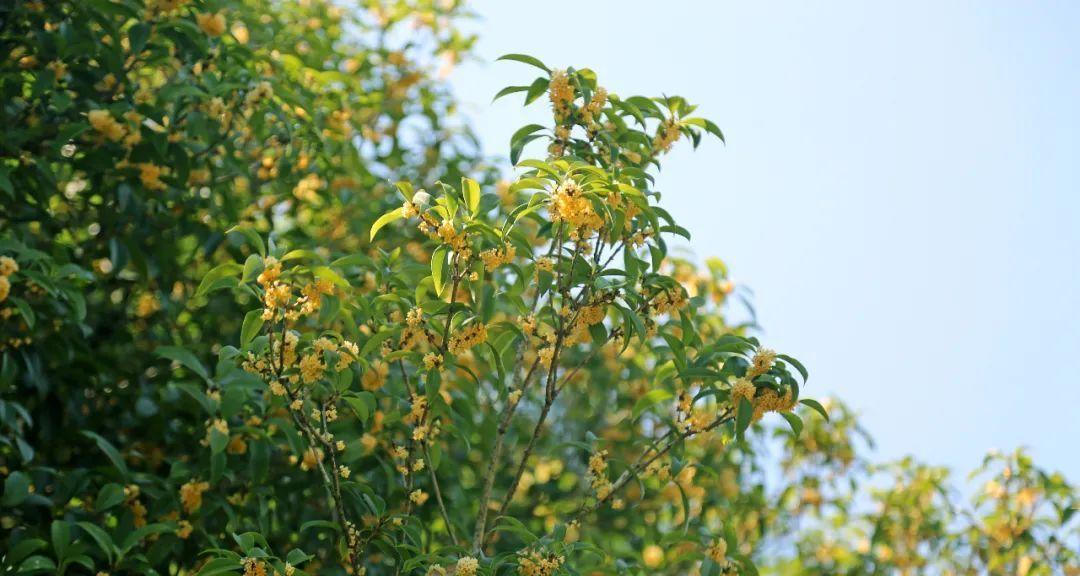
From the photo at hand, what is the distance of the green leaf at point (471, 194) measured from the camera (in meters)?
2.00

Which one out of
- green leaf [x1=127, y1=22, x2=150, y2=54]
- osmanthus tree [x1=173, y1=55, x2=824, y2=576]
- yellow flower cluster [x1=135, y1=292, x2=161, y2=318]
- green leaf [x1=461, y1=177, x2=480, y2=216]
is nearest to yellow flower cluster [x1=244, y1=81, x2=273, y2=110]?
green leaf [x1=127, y1=22, x2=150, y2=54]

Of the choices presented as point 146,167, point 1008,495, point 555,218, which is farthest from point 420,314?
point 1008,495

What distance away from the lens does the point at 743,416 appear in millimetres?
2102

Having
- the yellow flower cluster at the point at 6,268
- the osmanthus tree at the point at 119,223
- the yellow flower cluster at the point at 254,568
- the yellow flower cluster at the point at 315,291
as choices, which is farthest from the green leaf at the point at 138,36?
the yellow flower cluster at the point at 254,568

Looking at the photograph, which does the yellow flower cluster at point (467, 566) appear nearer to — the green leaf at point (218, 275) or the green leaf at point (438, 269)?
the green leaf at point (438, 269)

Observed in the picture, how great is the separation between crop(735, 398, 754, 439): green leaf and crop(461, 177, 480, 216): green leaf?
59 centimetres

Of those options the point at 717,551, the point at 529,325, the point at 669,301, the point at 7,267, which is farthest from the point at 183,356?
the point at 717,551

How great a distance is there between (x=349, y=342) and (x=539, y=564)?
51 centimetres

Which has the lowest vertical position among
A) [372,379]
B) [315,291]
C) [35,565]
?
[35,565]

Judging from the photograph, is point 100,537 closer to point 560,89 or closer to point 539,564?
point 539,564

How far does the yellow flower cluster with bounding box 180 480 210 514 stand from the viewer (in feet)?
8.84

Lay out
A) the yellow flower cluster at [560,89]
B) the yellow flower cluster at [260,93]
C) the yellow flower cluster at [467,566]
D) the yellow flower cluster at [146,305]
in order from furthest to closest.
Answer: the yellow flower cluster at [146,305]
the yellow flower cluster at [260,93]
the yellow flower cluster at [560,89]
the yellow flower cluster at [467,566]

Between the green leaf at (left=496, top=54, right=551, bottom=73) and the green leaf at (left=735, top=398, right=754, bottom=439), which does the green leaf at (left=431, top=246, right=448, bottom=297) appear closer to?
the green leaf at (left=496, top=54, right=551, bottom=73)

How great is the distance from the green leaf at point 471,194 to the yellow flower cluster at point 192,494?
3.61 feet
